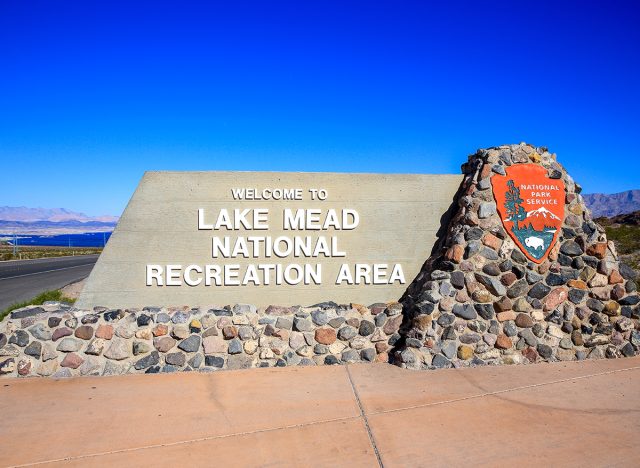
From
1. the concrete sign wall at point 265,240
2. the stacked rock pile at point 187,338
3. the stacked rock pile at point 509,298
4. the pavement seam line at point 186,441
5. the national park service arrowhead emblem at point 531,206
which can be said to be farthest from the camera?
the national park service arrowhead emblem at point 531,206

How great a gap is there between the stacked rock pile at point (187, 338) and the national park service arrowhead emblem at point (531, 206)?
6.73ft

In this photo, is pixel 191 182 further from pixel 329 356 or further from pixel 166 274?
pixel 329 356

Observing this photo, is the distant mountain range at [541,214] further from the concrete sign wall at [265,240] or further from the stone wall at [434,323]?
the concrete sign wall at [265,240]

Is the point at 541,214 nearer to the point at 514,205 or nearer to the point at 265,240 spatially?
the point at 514,205

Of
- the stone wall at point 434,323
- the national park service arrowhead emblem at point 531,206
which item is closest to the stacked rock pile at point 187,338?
the stone wall at point 434,323

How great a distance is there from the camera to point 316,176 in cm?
766

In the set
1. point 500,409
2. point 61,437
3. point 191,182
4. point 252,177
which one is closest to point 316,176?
point 252,177

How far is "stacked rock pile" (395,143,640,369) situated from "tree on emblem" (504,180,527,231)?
0.65 ft

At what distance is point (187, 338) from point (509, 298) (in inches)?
170

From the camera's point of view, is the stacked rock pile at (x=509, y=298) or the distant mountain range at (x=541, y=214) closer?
the stacked rock pile at (x=509, y=298)

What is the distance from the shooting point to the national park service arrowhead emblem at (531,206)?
7406 mm

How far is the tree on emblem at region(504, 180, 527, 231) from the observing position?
746 cm

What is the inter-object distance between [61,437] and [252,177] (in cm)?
410

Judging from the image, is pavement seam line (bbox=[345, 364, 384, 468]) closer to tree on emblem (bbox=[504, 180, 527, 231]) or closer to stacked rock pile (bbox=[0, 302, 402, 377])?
stacked rock pile (bbox=[0, 302, 402, 377])
